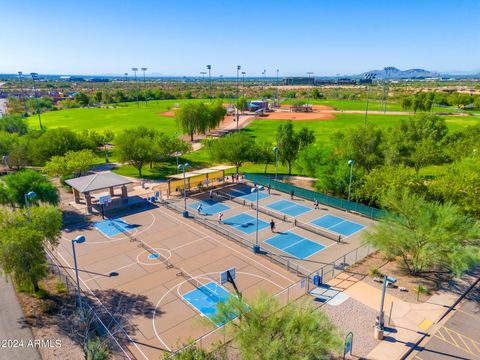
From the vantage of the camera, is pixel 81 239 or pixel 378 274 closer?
pixel 81 239

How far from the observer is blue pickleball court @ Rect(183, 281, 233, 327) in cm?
2116

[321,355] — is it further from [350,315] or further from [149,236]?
[149,236]

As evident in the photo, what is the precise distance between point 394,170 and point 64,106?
484 ft

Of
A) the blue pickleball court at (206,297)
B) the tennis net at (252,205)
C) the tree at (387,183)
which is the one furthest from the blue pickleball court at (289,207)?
the blue pickleball court at (206,297)

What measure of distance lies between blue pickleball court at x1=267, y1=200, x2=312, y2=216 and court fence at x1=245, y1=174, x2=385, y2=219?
224 cm

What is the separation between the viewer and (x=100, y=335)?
1875 cm

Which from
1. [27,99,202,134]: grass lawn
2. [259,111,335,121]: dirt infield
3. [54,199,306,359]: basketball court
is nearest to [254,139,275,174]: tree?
[54,199,306,359]: basketball court

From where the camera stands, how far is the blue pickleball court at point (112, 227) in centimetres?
3199

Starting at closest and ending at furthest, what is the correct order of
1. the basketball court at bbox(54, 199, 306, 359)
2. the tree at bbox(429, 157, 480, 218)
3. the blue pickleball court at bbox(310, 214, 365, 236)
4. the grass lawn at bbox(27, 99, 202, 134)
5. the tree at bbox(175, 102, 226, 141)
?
1. the basketball court at bbox(54, 199, 306, 359)
2. the tree at bbox(429, 157, 480, 218)
3. the blue pickleball court at bbox(310, 214, 365, 236)
4. the tree at bbox(175, 102, 226, 141)
5. the grass lawn at bbox(27, 99, 202, 134)

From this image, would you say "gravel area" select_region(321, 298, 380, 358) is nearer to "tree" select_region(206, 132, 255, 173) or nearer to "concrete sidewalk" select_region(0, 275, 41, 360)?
"concrete sidewalk" select_region(0, 275, 41, 360)

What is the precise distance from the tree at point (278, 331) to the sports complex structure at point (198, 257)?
69.2 inches

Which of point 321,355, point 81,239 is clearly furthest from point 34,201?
point 321,355

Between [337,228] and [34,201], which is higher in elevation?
[34,201]

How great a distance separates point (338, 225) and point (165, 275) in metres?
18.1
